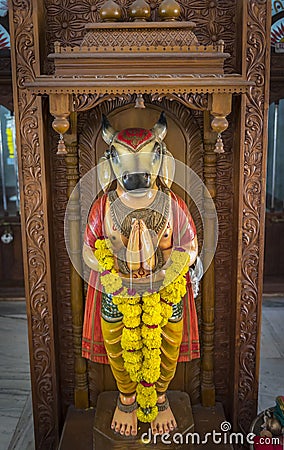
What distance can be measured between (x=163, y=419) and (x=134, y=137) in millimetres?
1377

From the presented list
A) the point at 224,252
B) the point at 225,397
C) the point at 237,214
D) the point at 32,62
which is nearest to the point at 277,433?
the point at 225,397

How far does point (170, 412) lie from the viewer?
→ 264 cm

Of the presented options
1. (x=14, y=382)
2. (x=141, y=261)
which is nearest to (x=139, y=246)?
(x=141, y=261)

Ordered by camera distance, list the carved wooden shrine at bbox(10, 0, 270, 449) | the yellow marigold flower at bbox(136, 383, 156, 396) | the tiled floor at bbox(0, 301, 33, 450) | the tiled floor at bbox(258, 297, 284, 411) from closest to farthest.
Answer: the carved wooden shrine at bbox(10, 0, 270, 449) < the yellow marigold flower at bbox(136, 383, 156, 396) < the tiled floor at bbox(0, 301, 33, 450) < the tiled floor at bbox(258, 297, 284, 411)

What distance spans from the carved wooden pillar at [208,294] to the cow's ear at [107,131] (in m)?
0.46

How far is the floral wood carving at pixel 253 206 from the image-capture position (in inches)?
94.0

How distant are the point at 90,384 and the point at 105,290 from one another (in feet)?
2.36

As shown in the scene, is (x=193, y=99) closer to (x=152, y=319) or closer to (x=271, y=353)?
(x=152, y=319)

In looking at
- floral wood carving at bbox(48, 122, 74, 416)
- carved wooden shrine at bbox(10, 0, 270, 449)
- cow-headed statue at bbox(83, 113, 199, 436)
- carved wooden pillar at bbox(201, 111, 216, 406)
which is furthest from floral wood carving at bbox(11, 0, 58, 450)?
carved wooden pillar at bbox(201, 111, 216, 406)

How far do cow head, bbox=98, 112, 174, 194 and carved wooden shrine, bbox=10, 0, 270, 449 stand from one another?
0.15m

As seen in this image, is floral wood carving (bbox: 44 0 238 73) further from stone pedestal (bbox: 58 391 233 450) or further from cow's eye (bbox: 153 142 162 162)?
stone pedestal (bbox: 58 391 233 450)

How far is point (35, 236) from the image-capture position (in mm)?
2570

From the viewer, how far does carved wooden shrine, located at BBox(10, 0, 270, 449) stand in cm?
227

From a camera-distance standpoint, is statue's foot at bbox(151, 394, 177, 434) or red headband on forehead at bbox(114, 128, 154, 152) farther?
statue's foot at bbox(151, 394, 177, 434)
